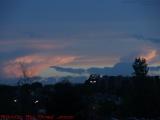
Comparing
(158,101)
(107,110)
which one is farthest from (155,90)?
(107,110)

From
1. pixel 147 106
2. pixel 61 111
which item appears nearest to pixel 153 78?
pixel 147 106

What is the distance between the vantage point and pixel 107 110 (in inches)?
3627

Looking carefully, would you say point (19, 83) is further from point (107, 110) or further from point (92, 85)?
point (92, 85)

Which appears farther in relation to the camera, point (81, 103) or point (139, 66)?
point (139, 66)

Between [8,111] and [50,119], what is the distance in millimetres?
13917

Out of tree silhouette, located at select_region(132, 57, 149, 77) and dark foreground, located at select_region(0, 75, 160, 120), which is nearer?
dark foreground, located at select_region(0, 75, 160, 120)

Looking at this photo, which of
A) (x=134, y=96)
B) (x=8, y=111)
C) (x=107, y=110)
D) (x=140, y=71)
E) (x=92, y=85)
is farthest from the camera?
(x=140, y=71)

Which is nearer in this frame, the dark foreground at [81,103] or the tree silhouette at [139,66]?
the dark foreground at [81,103]

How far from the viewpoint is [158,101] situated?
97.1m

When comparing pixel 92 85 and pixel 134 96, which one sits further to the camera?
pixel 92 85

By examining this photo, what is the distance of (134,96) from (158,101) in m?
3.96

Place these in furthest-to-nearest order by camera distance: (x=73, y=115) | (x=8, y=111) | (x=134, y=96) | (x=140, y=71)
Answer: (x=140, y=71) → (x=134, y=96) → (x=8, y=111) → (x=73, y=115)

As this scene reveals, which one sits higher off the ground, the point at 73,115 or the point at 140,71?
the point at 140,71

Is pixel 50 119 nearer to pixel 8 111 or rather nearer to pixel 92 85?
pixel 8 111
